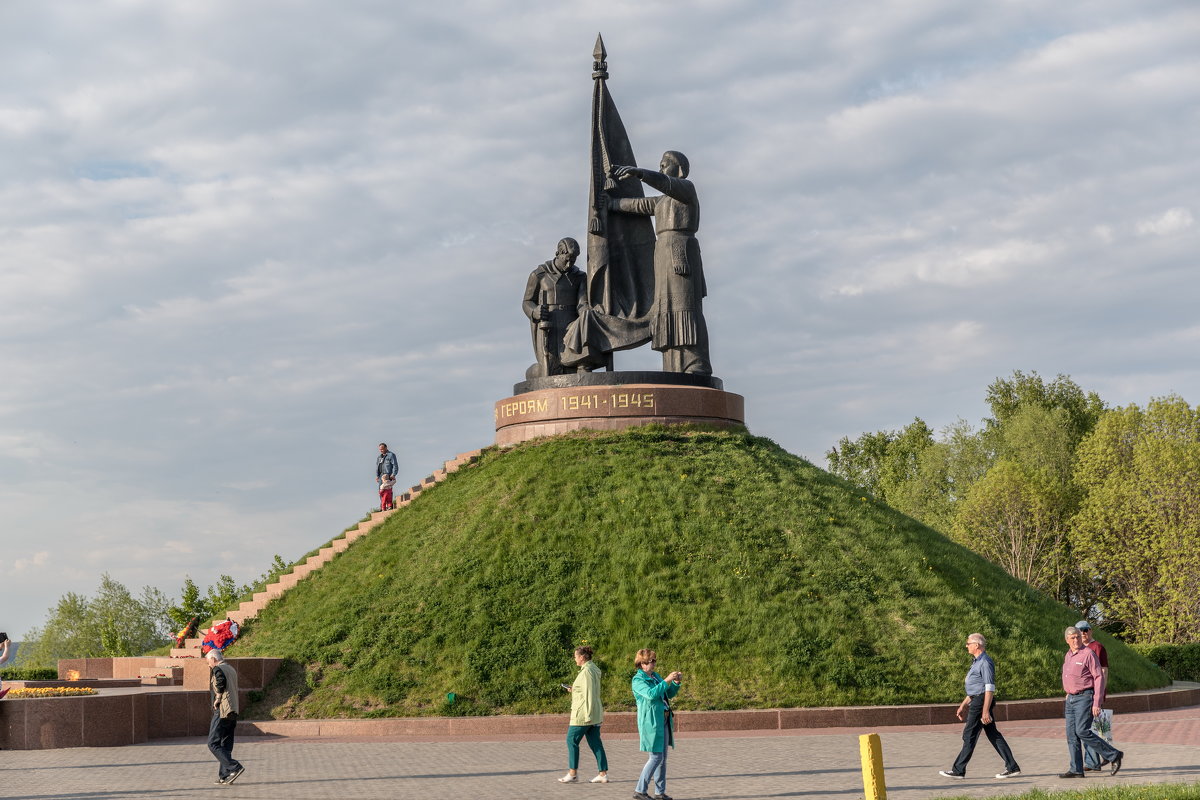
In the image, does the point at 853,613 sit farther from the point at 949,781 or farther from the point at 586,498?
the point at 949,781

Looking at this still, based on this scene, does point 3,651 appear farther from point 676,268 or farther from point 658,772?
point 676,268

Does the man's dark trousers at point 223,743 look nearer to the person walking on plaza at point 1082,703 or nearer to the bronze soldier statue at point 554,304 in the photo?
the person walking on plaza at point 1082,703

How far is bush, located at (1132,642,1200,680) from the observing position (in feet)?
93.2

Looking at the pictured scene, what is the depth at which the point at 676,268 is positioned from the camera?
2730 centimetres

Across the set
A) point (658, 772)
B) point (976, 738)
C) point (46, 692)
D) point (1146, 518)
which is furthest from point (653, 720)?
point (1146, 518)

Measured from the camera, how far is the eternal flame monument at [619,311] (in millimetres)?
27234

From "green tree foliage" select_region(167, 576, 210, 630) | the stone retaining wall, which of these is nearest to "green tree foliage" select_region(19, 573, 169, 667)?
"green tree foliage" select_region(167, 576, 210, 630)

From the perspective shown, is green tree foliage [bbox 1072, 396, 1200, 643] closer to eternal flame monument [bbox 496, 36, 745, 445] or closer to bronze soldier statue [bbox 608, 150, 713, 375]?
eternal flame monument [bbox 496, 36, 745, 445]

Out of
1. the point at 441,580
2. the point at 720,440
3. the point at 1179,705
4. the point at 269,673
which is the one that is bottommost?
the point at 1179,705

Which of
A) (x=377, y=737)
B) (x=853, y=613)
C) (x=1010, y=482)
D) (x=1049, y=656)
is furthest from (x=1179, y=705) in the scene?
(x=1010, y=482)

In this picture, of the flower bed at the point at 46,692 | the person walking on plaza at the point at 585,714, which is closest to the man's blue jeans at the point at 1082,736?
the person walking on plaza at the point at 585,714

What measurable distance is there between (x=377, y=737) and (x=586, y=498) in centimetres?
723

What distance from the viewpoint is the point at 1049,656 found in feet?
67.7

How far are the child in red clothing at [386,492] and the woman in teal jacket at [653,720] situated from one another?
54.0 feet
